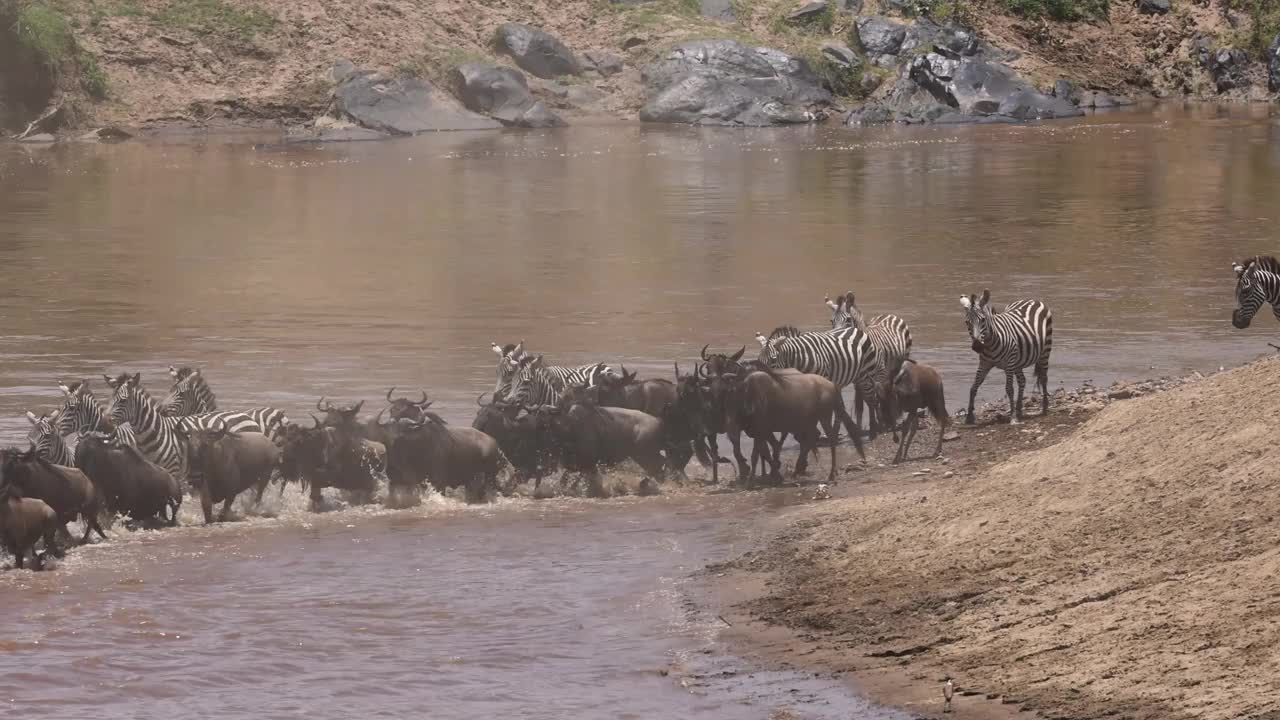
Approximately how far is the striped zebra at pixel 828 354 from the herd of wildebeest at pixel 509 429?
18mm

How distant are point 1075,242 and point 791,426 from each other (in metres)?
15.2

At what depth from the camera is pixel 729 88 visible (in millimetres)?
60469

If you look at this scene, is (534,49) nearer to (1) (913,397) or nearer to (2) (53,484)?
(1) (913,397)

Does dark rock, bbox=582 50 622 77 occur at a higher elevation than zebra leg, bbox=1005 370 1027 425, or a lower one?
higher

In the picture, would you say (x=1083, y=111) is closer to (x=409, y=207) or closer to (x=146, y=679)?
(x=409, y=207)

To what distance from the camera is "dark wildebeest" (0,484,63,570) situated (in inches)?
493

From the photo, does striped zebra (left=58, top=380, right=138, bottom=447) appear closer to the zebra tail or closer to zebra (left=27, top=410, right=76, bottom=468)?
zebra (left=27, top=410, right=76, bottom=468)

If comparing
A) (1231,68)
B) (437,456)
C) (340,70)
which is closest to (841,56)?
(1231,68)

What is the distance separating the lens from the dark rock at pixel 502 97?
A: 5784cm

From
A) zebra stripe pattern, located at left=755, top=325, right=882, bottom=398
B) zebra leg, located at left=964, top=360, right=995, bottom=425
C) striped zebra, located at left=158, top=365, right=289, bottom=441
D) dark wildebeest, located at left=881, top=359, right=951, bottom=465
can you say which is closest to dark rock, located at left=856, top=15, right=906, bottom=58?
zebra leg, located at left=964, top=360, right=995, bottom=425

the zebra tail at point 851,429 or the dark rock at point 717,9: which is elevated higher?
the dark rock at point 717,9

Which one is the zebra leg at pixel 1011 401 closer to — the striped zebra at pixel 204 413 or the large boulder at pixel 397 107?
the striped zebra at pixel 204 413

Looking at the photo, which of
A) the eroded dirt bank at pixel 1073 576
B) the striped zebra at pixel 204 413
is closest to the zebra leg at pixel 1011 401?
the eroded dirt bank at pixel 1073 576

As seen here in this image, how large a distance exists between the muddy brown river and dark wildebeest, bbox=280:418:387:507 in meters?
0.28
